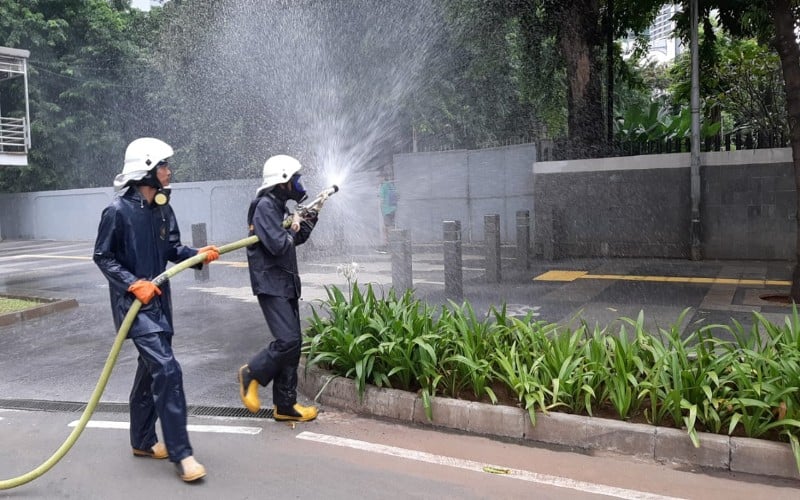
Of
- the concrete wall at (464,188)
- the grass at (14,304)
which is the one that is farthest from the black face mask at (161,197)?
the concrete wall at (464,188)

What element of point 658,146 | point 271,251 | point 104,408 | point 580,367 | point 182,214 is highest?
point 658,146

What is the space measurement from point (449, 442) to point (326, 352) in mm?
1404

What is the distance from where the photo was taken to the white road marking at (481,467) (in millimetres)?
3820

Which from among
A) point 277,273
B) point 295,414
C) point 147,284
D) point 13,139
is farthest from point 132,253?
point 13,139

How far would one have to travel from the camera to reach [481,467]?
4.19 m

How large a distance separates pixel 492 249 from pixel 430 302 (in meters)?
2.00

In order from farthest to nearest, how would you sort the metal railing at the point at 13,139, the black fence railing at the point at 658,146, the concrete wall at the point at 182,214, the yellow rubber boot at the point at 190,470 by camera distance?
1. the metal railing at the point at 13,139
2. the concrete wall at the point at 182,214
3. the black fence railing at the point at 658,146
4. the yellow rubber boot at the point at 190,470

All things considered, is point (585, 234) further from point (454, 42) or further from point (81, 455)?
point (81, 455)

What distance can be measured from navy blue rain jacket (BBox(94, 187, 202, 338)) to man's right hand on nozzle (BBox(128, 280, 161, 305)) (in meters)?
0.11

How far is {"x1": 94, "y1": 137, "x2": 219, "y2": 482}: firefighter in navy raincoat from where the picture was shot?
3.99 m

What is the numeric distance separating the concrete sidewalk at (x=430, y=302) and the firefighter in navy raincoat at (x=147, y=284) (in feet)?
4.66

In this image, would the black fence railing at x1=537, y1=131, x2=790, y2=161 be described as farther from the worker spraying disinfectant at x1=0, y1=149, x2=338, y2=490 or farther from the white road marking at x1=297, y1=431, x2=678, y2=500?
the worker spraying disinfectant at x1=0, y1=149, x2=338, y2=490

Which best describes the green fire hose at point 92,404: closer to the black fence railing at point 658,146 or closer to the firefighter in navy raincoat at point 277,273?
the firefighter in navy raincoat at point 277,273

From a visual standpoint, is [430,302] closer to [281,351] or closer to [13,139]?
[281,351]
